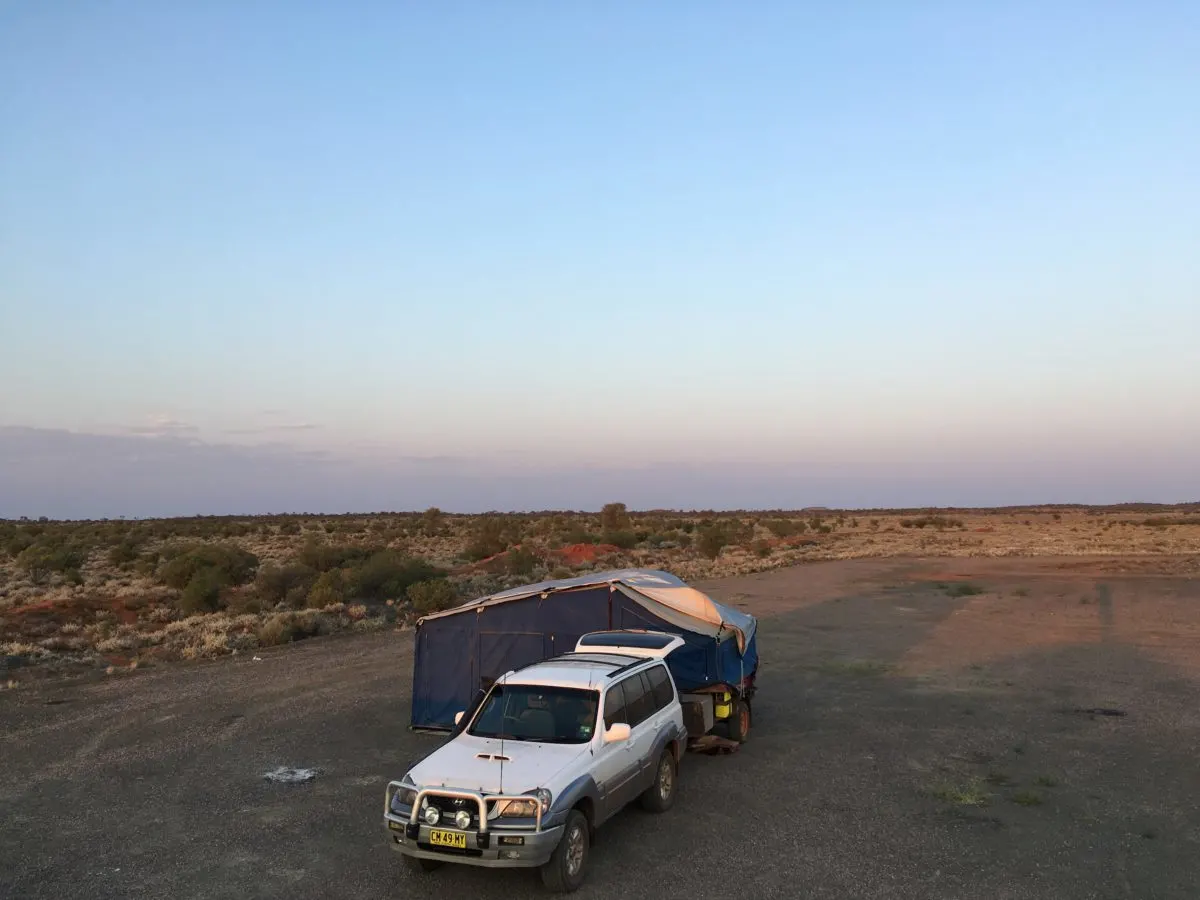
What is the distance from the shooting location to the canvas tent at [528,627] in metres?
14.6

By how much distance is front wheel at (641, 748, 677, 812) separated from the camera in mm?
10477

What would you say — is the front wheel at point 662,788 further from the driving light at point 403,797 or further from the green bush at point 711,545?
the green bush at point 711,545

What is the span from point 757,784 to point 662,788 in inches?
73.8

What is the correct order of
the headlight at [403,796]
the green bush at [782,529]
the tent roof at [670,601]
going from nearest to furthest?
the headlight at [403,796], the tent roof at [670,601], the green bush at [782,529]

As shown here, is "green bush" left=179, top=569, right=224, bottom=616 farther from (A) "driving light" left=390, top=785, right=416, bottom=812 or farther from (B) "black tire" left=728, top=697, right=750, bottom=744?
(A) "driving light" left=390, top=785, right=416, bottom=812

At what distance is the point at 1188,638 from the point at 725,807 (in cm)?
1841

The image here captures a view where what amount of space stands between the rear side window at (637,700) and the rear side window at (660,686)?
16cm

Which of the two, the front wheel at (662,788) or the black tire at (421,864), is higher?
the front wheel at (662,788)

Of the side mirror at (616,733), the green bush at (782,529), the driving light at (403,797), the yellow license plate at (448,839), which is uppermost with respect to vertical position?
the green bush at (782,529)

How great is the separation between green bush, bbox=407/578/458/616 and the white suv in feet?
60.3

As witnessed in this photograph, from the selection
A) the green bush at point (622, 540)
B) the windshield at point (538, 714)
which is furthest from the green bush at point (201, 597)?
the green bush at point (622, 540)

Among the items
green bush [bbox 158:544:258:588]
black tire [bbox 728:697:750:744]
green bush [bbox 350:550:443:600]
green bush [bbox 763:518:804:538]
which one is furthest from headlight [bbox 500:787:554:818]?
green bush [bbox 763:518:804:538]

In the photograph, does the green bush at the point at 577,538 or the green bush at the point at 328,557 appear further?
the green bush at the point at 577,538

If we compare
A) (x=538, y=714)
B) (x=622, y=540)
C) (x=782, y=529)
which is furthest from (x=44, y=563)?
(x=782, y=529)
